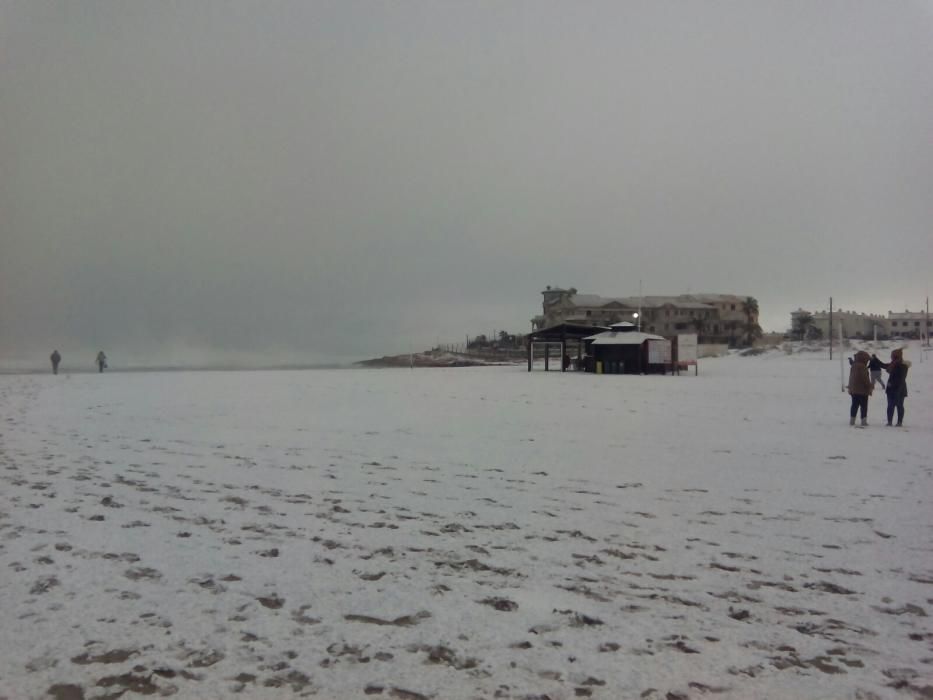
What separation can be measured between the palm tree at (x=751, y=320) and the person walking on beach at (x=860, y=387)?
3184 inches

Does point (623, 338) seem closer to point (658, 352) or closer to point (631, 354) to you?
point (631, 354)

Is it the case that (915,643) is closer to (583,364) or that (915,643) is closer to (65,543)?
(65,543)

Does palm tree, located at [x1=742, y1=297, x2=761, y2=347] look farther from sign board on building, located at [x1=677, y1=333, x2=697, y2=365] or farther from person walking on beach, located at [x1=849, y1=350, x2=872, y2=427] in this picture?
person walking on beach, located at [x1=849, y1=350, x2=872, y2=427]

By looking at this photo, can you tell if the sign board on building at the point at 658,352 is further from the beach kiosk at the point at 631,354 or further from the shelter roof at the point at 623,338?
the shelter roof at the point at 623,338

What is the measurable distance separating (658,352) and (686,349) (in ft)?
5.08

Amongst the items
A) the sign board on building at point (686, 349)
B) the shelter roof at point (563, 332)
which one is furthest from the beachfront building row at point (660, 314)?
the sign board on building at point (686, 349)

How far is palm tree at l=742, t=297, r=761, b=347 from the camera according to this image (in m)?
89.4

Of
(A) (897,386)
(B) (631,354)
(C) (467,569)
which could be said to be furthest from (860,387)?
(B) (631,354)

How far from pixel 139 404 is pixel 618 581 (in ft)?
53.5

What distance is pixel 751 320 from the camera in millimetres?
91688

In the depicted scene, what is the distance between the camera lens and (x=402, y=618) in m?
3.77

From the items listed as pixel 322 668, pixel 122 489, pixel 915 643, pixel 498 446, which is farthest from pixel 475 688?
pixel 498 446

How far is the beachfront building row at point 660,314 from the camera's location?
85.7 m

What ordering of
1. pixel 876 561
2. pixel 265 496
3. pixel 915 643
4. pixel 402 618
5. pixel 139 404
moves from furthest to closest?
pixel 139 404 → pixel 265 496 → pixel 876 561 → pixel 402 618 → pixel 915 643
